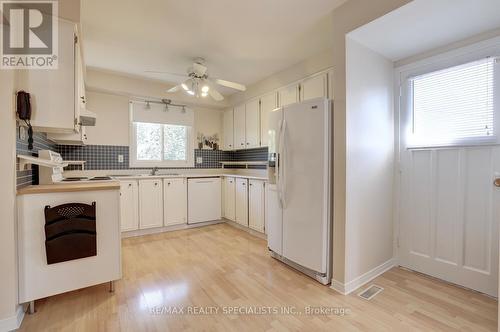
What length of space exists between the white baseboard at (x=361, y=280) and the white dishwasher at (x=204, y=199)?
2.61 meters

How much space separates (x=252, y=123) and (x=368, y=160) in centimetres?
227

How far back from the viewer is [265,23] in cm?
235

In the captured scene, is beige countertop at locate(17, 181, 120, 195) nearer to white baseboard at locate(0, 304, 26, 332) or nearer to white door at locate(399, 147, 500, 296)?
white baseboard at locate(0, 304, 26, 332)

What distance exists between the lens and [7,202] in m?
1.60

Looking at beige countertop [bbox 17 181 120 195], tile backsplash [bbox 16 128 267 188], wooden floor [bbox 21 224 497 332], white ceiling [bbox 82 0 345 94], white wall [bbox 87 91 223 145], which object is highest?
white ceiling [bbox 82 0 345 94]

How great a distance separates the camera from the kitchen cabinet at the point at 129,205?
3.55 metres

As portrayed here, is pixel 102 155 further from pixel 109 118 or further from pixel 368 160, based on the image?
pixel 368 160

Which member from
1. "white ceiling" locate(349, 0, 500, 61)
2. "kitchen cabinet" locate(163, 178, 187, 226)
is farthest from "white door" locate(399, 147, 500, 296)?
"kitchen cabinet" locate(163, 178, 187, 226)

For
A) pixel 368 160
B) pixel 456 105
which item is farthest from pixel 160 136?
pixel 456 105

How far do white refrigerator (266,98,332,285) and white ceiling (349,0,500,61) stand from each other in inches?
28.6

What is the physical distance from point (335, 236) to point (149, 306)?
5.59ft

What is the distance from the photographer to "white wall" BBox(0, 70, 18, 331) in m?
1.57

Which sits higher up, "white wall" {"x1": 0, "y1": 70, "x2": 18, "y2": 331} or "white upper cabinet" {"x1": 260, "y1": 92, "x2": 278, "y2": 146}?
"white upper cabinet" {"x1": 260, "y1": 92, "x2": 278, "y2": 146}

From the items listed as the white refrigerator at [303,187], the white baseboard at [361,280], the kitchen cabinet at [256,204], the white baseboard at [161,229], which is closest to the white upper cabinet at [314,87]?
the white refrigerator at [303,187]
